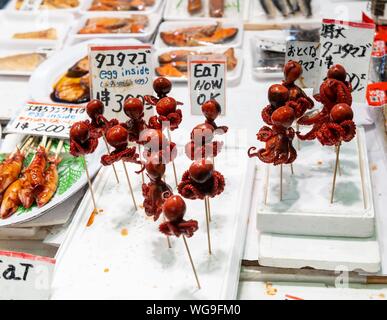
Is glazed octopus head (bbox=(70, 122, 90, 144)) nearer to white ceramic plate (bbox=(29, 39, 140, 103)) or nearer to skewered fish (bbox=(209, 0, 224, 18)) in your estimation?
white ceramic plate (bbox=(29, 39, 140, 103))

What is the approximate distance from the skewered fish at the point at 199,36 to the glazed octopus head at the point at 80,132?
1.40 metres

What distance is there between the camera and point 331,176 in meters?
1.80

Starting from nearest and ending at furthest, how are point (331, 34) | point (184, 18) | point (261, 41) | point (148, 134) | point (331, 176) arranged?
point (148, 134)
point (331, 176)
point (331, 34)
point (261, 41)
point (184, 18)

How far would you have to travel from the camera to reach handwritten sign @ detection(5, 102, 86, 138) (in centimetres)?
208

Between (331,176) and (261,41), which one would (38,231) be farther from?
(261,41)

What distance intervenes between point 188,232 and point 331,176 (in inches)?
25.5

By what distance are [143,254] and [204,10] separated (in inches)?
76.9

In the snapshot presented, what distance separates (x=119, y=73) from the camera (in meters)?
1.96

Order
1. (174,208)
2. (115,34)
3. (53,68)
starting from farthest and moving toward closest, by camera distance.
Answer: (115,34) → (53,68) → (174,208)

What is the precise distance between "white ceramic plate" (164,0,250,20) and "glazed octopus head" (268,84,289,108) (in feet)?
5.18

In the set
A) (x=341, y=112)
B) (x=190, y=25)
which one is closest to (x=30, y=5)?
(x=190, y=25)

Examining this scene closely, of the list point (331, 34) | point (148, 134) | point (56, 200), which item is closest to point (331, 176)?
point (331, 34)

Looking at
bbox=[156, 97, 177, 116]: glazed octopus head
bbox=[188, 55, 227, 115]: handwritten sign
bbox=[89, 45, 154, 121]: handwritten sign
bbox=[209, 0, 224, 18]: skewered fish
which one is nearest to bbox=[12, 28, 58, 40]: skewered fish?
bbox=[209, 0, 224, 18]: skewered fish

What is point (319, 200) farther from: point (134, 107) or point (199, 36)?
point (199, 36)
